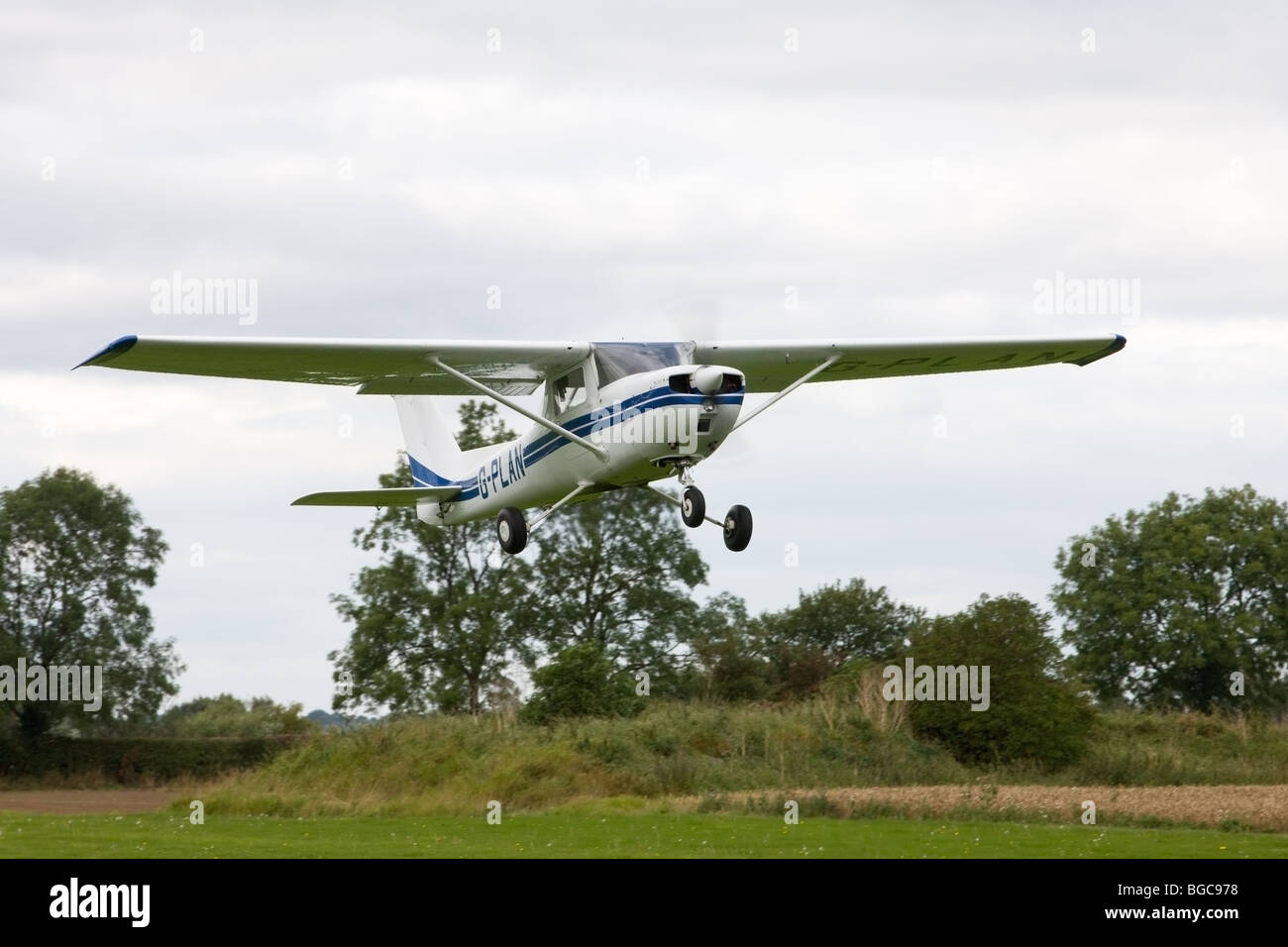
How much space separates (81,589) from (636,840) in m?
36.1

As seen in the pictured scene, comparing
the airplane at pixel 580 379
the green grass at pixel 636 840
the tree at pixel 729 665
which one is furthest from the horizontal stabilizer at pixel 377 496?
the tree at pixel 729 665

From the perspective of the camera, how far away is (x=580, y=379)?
20.8 metres

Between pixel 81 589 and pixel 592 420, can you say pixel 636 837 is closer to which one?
pixel 592 420

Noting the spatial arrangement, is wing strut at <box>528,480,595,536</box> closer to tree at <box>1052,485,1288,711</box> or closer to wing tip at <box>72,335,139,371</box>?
wing tip at <box>72,335,139,371</box>

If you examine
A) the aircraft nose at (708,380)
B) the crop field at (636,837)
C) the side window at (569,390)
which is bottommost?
the crop field at (636,837)

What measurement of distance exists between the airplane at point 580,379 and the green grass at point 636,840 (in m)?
4.44

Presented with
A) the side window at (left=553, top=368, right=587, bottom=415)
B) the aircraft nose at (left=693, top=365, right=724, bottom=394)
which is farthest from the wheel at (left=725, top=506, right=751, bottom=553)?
the side window at (left=553, top=368, right=587, bottom=415)

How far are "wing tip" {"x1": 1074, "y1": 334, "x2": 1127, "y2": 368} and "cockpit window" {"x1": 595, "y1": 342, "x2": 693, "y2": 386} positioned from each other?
7.77 metres

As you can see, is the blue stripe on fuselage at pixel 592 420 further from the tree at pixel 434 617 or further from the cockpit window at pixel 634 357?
the tree at pixel 434 617

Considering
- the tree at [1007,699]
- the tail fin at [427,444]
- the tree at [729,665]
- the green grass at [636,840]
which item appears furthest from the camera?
the tree at [729,665]

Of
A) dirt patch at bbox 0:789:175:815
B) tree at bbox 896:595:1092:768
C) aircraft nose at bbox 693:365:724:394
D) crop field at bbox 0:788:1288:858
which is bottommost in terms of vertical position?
dirt patch at bbox 0:789:175:815

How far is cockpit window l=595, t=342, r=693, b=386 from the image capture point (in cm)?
1972

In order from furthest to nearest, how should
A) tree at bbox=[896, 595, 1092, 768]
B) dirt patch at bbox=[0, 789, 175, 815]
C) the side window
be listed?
dirt patch at bbox=[0, 789, 175, 815], tree at bbox=[896, 595, 1092, 768], the side window

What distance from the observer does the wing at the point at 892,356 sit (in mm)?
22578
